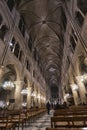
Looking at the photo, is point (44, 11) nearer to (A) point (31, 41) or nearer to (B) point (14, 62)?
(A) point (31, 41)

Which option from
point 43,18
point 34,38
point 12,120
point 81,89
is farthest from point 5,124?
point 34,38

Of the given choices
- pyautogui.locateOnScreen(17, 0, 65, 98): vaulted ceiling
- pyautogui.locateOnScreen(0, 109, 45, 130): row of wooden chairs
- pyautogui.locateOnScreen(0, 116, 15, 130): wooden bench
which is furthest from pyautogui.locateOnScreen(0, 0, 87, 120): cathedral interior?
pyautogui.locateOnScreen(0, 116, 15, 130): wooden bench

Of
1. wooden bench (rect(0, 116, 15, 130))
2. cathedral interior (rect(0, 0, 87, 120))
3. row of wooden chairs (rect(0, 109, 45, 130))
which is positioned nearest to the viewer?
wooden bench (rect(0, 116, 15, 130))

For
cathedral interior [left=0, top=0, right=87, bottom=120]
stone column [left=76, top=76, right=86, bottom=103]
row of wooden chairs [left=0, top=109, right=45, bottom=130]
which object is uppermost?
cathedral interior [left=0, top=0, right=87, bottom=120]

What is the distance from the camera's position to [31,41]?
21156 millimetres

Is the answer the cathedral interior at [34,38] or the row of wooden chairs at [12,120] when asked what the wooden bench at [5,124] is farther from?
the cathedral interior at [34,38]

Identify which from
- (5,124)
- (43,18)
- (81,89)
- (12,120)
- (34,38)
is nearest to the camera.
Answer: (5,124)

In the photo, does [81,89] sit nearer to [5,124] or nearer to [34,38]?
[5,124]

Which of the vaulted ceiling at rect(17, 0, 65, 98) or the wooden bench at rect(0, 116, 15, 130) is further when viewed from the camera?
the vaulted ceiling at rect(17, 0, 65, 98)

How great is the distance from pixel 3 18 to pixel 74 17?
6.69 m

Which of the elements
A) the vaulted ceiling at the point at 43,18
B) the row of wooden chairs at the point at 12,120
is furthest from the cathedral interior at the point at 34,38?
the row of wooden chairs at the point at 12,120

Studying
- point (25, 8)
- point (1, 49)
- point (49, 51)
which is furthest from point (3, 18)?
point (49, 51)

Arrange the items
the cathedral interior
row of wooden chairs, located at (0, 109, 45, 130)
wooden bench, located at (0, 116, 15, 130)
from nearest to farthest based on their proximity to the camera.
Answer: wooden bench, located at (0, 116, 15, 130), row of wooden chairs, located at (0, 109, 45, 130), the cathedral interior

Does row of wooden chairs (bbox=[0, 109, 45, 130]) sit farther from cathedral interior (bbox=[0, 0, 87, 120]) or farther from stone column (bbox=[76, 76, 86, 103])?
stone column (bbox=[76, 76, 86, 103])
